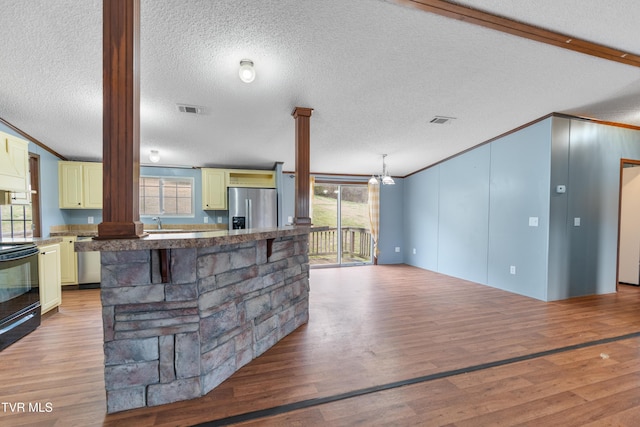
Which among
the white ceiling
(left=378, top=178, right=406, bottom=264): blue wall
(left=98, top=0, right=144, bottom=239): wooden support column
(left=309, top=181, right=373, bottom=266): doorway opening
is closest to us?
(left=98, top=0, right=144, bottom=239): wooden support column

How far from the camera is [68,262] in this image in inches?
163

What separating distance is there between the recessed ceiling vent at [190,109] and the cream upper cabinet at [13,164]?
1675mm

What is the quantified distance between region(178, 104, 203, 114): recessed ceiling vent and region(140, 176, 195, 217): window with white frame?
2.30 m

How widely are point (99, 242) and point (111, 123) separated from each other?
2.03ft

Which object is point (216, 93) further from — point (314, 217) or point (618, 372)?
point (618, 372)

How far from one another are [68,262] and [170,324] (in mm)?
3805

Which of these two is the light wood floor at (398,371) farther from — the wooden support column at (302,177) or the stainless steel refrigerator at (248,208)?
the stainless steel refrigerator at (248,208)

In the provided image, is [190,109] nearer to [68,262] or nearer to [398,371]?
[68,262]

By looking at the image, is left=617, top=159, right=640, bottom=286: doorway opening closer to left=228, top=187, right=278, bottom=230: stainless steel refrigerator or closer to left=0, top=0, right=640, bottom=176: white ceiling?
left=0, top=0, right=640, bottom=176: white ceiling

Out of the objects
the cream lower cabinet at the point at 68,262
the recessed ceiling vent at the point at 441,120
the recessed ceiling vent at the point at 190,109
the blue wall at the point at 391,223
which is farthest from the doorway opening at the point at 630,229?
the cream lower cabinet at the point at 68,262

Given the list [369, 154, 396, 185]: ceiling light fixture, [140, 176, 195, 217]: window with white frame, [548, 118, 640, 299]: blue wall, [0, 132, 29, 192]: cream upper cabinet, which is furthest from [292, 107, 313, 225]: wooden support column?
[548, 118, 640, 299]: blue wall

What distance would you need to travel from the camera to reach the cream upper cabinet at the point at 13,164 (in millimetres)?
2807

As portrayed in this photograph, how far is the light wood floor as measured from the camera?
1.59m

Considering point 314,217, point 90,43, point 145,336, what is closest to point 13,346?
point 145,336
